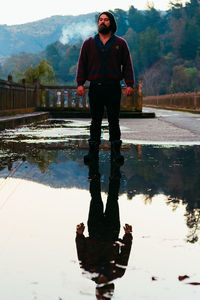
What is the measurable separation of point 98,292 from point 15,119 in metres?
11.2

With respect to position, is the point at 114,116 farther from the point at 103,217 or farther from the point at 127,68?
the point at 103,217

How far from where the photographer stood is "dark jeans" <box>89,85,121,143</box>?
21.0 feet

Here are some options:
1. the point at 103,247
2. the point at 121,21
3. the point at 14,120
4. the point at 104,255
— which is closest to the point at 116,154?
the point at 103,247

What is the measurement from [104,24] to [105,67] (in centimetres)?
52

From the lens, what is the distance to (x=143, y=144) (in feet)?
29.1

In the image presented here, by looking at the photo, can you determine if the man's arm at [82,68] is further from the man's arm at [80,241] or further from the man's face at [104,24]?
the man's arm at [80,241]

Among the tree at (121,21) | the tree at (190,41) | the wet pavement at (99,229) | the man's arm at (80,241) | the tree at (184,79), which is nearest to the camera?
the wet pavement at (99,229)

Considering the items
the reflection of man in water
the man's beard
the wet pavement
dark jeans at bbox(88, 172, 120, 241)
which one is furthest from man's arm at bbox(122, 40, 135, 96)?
the reflection of man in water

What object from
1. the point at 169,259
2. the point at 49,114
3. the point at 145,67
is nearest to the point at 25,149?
the point at 169,259

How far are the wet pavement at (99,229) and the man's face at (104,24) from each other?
5.27 ft

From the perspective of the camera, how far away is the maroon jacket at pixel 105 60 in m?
6.28

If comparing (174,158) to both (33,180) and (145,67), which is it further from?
(145,67)

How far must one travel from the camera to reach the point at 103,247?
274cm

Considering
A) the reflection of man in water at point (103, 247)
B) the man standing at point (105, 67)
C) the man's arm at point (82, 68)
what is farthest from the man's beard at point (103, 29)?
the reflection of man in water at point (103, 247)
